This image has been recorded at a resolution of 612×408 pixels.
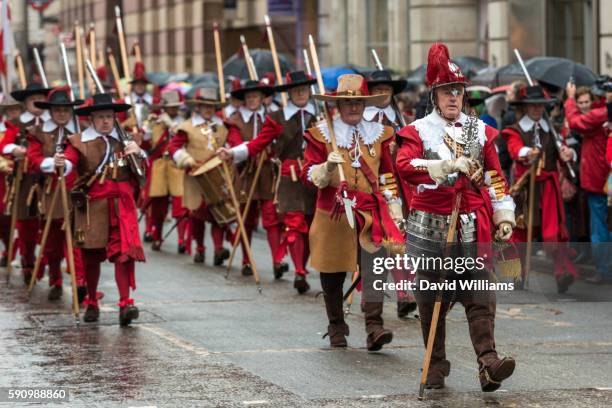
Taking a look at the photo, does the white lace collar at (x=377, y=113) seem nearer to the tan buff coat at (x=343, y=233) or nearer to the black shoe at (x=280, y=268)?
the black shoe at (x=280, y=268)

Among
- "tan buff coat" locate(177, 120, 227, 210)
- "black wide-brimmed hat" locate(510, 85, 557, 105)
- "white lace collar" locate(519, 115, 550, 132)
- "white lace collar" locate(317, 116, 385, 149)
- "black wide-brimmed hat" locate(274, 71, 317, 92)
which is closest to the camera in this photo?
"white lace collar" locate(317, 116, 385, 149)

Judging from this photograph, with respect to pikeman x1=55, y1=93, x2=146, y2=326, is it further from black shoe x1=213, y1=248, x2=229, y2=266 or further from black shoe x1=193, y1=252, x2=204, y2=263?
black shoe x1=193, y1=252, x2=204, y2=263

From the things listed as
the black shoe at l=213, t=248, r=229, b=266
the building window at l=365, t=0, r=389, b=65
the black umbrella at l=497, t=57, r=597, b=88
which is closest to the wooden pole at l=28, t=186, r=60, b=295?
the black shoe at l=213, t=248, r=229, b=266

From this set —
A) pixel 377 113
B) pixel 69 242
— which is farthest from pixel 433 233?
pixel 377 113

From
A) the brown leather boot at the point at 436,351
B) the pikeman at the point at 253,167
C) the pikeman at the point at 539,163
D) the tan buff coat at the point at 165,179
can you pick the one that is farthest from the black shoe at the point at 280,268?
the brown leather boot at the point at 436,351

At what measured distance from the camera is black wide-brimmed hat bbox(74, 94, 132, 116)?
1234 cm

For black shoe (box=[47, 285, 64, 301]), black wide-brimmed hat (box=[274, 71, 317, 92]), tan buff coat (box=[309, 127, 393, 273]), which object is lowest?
black shoe (box=[47, 285, 64, 301])

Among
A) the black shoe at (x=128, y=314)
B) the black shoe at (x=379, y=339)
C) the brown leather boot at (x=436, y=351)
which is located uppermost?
the brown leather boot at (x=436, y=351)

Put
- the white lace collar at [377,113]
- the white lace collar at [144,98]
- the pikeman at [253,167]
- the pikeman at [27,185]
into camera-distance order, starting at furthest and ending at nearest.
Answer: the white lace collar at [144,98], the pikeman at [253,167], the pikeman at [27,185], the white lace collar at [377,113]

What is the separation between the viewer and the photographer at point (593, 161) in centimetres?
1485

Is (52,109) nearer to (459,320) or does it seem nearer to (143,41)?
(459,320)

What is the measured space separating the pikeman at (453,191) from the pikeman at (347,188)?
1671 mm

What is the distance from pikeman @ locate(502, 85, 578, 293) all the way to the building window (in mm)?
17000

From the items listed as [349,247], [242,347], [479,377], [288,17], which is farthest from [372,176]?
[288,17]
